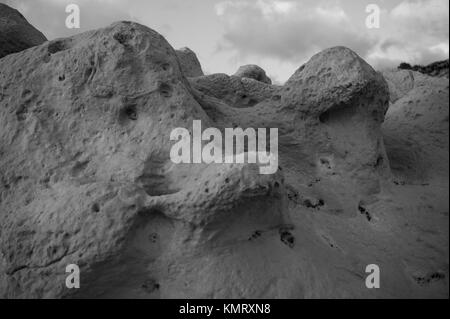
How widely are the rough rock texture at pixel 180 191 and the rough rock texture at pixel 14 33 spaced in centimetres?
178

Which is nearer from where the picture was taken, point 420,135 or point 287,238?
point 287,238

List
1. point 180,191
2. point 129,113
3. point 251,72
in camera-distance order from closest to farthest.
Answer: point 180,191 < point 129,113 < point 251,72

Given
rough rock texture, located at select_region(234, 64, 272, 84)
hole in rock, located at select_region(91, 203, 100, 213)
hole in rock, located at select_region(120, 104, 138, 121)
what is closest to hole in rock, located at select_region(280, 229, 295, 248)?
hole in rock, located at select_region(91, 203, 100, 213)

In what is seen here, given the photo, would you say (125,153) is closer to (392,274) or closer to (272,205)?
(272,205)

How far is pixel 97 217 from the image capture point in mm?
2611

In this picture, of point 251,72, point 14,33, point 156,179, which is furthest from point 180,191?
point 251,72

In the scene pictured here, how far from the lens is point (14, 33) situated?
5137mm

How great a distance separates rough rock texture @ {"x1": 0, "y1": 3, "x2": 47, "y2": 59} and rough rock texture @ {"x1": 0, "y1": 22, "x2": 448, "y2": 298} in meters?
1.78

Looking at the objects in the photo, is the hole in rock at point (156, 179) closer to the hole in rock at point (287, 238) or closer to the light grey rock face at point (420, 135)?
the hole in rock at point (287, 238)

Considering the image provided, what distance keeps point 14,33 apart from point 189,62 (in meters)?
2.90

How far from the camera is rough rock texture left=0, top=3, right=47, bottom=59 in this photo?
5.08 metres

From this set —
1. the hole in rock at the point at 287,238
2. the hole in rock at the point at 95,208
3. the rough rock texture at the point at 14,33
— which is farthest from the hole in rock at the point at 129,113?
the rough rock texture at the point at 14,33

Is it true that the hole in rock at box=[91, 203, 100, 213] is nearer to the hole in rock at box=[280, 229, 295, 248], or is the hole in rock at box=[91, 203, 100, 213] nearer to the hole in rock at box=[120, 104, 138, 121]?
the hole in rock at box=[120, 104, 138, 121]

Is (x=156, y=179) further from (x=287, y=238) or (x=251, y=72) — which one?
(x=251, y=72)
